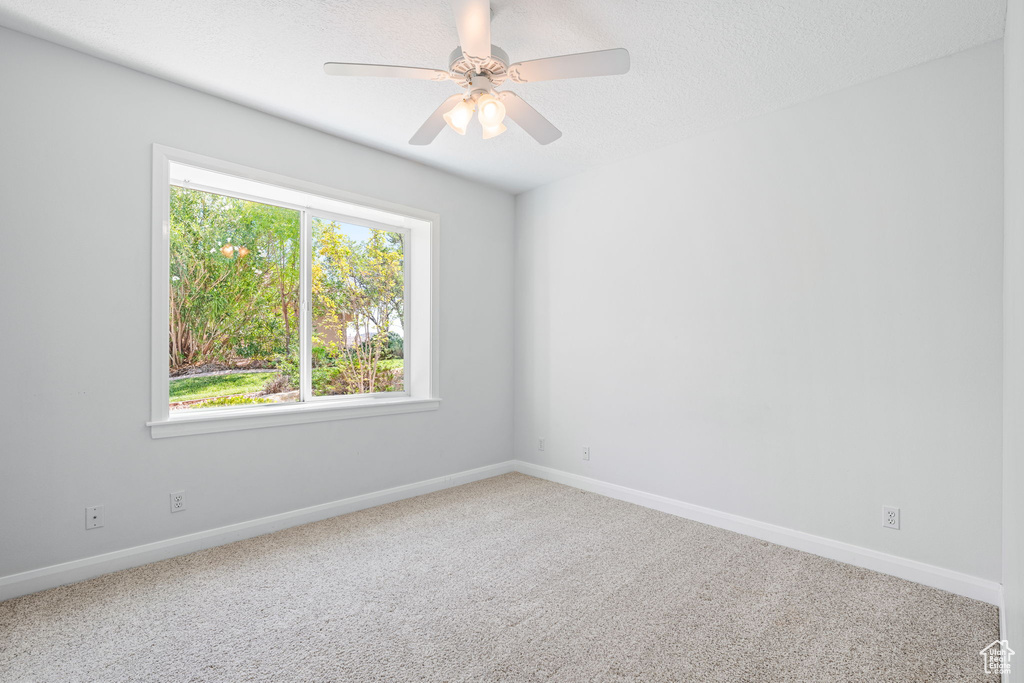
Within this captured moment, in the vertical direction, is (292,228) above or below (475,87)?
below

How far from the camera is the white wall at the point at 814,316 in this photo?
7.35 feet

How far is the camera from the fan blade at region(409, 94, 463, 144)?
2.15 m

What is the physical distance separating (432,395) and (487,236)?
55.2 inches

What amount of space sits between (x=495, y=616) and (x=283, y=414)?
5.76 feet

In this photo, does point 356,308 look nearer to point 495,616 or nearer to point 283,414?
point 283,414

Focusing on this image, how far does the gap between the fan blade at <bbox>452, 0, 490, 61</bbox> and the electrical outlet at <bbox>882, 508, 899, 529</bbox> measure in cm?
277

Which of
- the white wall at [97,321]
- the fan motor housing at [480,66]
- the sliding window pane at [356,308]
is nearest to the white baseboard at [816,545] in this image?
the sliding window pane at [356,308]

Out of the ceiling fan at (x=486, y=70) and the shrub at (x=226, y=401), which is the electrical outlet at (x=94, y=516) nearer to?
the shrub at (x=226, y=401)

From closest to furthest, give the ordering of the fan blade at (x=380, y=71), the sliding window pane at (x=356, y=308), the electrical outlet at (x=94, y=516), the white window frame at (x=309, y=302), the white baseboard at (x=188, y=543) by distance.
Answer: the fan blade at (x=380, y=71) → the white baseboard at (x=188, y=543) → the electrical outlet at (x=94, y=516) → the white window frame at (x=309, y=302) → the sliding window pane at (x=356, y=308)

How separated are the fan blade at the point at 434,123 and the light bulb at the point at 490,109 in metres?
0.11

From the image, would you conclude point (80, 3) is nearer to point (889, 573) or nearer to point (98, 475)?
point (98, 475)

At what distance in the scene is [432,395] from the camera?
3840 millimetres

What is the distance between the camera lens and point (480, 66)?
200 centimetres

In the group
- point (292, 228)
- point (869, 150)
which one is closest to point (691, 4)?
point (869, 150)
